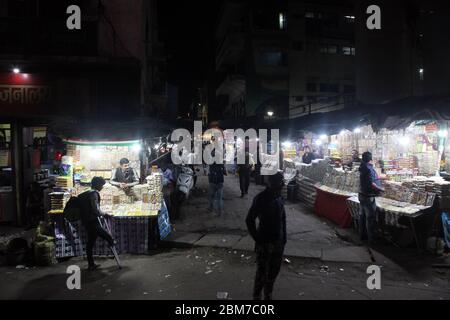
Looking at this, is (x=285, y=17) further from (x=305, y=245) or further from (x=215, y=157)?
(x=305, y=245)

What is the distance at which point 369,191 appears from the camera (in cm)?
843

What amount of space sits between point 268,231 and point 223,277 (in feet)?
7.61

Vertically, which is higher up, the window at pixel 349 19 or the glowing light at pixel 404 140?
the window at pixel 349 19

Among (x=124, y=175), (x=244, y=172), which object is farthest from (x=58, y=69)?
(x=244, y=172)

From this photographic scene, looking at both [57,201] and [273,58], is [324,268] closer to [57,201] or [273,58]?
[57,201]

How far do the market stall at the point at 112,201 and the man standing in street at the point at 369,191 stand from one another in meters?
5.34

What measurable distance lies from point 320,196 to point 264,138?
24.6 feet

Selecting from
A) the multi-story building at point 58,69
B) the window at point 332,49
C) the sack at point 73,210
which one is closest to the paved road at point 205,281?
the sack at point 73,210

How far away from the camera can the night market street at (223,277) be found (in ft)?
19.5

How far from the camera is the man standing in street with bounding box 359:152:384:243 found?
838cm

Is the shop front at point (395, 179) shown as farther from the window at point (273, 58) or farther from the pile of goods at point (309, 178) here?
the window at point (273, 58)

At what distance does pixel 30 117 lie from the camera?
11.5 meters
